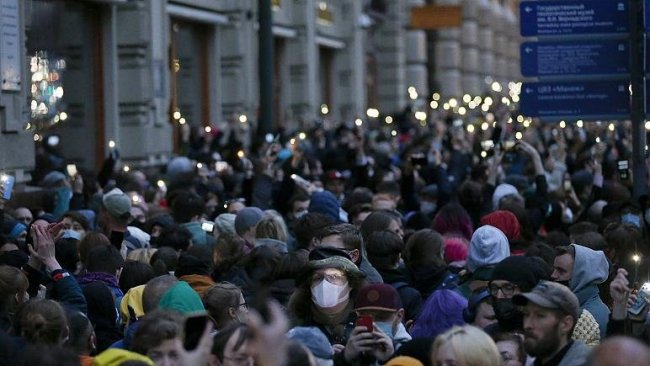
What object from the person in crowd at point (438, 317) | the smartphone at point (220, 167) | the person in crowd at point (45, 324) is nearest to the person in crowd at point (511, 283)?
the person in crowd at point (438, 317)

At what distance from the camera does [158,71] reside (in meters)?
23.8

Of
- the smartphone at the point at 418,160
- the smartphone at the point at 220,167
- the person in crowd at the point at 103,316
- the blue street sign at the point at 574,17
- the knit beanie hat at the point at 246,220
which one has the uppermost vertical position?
the blue street sign at the point at 574,17

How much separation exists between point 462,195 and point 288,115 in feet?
58.2

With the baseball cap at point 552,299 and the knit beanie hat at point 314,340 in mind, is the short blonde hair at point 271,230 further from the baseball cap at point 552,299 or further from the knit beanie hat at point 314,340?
the baseball cap at point 552,299

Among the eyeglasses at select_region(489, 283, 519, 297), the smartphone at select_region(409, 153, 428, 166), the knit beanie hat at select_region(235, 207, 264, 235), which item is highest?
the smartphone at select_region(409, 153, 428, 166)

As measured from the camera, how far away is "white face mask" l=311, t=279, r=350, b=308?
27.7 feet

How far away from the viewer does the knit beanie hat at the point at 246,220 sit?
11969 mm

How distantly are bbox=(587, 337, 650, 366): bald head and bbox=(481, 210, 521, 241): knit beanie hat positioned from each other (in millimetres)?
6762

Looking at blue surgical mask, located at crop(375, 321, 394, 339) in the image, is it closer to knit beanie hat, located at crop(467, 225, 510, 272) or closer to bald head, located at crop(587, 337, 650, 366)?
knit beanie hat, located at crop(467, 225, 510, 272)

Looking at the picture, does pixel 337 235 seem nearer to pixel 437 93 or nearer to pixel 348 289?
pixel 348 289

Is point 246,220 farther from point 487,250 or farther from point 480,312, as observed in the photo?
point 480,312

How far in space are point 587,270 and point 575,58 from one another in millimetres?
5409

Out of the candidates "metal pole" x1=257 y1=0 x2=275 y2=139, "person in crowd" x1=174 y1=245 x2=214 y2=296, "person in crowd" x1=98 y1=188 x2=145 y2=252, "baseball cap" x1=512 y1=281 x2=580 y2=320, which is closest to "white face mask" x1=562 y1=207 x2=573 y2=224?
"person in crowd" x1=98 y1=188 x2=145 y2=252

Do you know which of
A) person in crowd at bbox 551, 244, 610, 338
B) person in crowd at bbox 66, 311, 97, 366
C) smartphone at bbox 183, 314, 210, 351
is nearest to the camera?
smartphone at bbox 183, 314, 210, 351
